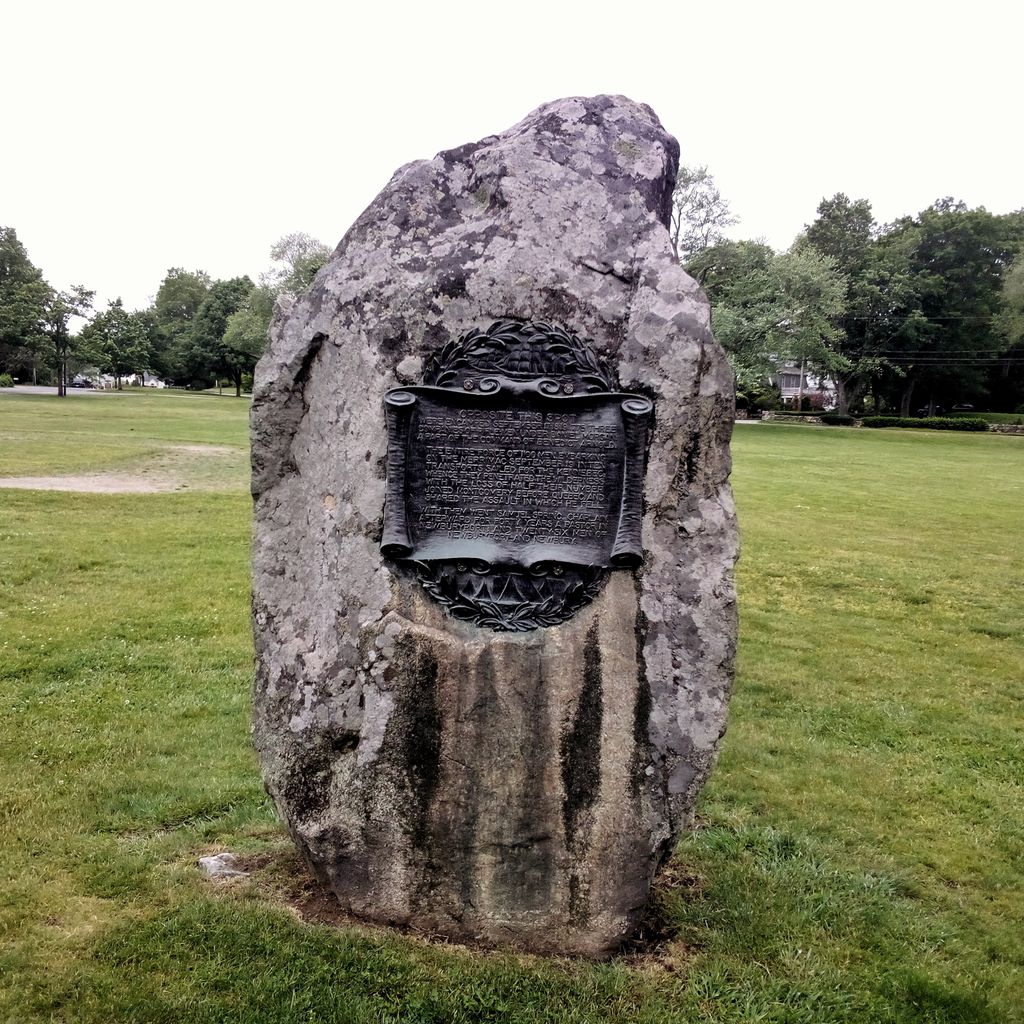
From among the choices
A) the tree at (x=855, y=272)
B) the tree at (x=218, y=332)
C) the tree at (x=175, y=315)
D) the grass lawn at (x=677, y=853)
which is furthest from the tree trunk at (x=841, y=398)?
the tree at (x=175, y=315)

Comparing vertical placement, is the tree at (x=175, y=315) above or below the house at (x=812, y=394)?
above

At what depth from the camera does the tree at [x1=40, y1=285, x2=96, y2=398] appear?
4525 cm

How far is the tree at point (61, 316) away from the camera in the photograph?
148 ft

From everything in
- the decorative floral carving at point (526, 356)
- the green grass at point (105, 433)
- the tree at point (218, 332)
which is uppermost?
the tree at point (218, 332)

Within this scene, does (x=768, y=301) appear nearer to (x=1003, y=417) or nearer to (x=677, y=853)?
(x=1003, y=417)

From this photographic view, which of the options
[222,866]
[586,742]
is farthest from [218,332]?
[586,742]

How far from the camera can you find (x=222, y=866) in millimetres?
4523

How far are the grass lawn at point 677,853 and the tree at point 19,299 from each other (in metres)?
39.6

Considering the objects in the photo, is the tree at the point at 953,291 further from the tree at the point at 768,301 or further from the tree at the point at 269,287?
the tree at the point at 269,287

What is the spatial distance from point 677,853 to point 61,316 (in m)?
49.8

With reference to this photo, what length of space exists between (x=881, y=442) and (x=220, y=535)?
3373 cm

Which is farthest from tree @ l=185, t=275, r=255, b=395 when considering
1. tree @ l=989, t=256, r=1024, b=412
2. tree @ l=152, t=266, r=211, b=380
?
tree @ l=989, t=256, r=1024, b=412


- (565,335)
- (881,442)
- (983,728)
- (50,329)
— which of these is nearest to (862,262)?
(881,442)

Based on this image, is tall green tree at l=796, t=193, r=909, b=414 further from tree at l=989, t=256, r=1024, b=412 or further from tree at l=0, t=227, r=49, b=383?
tree at l=0, t=227, r=49, b=383
